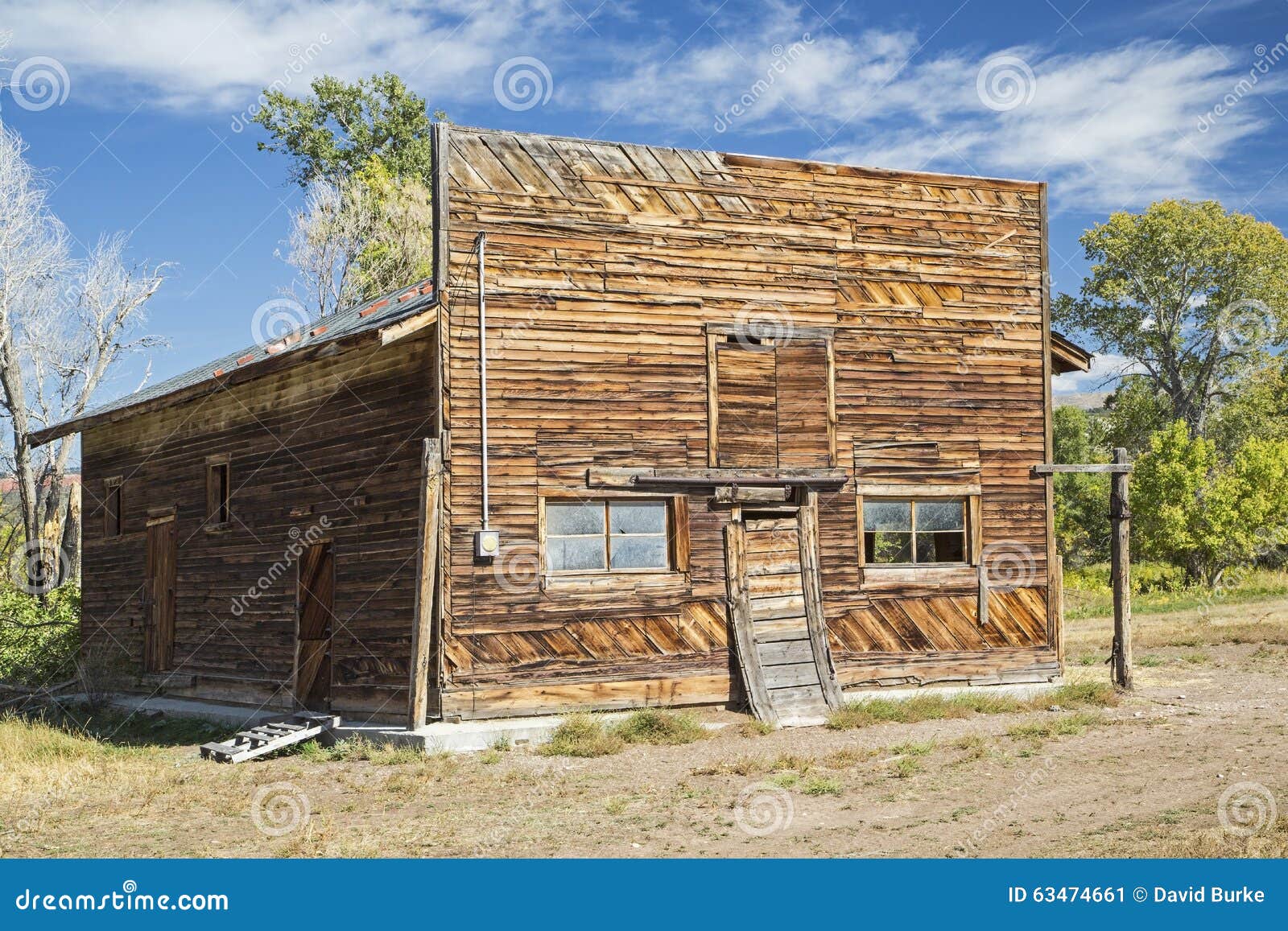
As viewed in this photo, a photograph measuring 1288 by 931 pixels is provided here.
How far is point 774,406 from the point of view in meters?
15.9

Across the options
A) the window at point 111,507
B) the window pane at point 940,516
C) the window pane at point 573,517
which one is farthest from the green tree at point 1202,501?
the window at point 111,507

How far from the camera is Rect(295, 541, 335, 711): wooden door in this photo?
16.2 meters

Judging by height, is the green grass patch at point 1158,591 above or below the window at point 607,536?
below

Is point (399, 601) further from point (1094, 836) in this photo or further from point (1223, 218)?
point (1223, 218)

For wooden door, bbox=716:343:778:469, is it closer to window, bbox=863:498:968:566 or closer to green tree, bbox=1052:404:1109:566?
window, bbox=863:498:968:566

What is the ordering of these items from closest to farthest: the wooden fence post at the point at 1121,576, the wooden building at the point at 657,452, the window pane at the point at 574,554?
the wooden building at the point at 657,452 → the window pane at the point at 574,554 → the wooden fence post at the point at 1121,576

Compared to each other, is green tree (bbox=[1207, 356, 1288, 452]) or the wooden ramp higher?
green tree (bbox=[1207, 356, 1288, 452])

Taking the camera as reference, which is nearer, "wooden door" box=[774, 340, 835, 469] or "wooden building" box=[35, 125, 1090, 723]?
"wooden building" box=[35, 125, 1090, 723]

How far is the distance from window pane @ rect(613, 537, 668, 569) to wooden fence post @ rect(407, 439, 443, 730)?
232 centimetres

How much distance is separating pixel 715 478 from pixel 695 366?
1.46m

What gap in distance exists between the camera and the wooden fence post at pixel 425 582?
45.1 ft

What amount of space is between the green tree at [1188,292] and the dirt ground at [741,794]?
34.0 meters

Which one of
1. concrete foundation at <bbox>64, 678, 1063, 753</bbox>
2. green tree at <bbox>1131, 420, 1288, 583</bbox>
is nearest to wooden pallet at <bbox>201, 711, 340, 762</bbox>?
concrete foundation at <bbox>64, 678, 1063, 753</bbox>

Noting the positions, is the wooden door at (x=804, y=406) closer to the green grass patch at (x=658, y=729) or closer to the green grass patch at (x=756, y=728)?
the green grass patch at (x=756, y=728)
